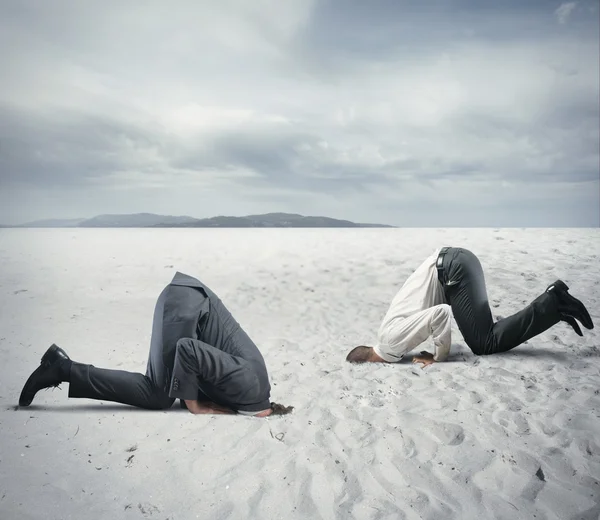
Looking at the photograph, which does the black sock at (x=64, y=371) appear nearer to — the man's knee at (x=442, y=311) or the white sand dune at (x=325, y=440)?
the white sand dune at (x=325, y=440)

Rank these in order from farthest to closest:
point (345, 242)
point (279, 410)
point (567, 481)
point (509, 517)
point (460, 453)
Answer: point (345, 242), point (279, 410), point (460, 453), point (567, 481), point (509, 517)

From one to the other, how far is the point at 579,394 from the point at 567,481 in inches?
47.5

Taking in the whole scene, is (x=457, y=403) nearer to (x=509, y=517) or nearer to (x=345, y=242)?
(x=509, y=517)

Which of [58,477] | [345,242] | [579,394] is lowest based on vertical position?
[58,477]

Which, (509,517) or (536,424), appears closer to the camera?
(509,517)

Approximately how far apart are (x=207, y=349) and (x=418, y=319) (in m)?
1.98

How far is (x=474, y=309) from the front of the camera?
3.88 meters

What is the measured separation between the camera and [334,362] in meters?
4.18

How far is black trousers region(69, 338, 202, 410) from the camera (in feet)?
8.64

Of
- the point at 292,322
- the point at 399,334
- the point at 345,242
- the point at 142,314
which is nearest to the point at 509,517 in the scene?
the point at 399,334

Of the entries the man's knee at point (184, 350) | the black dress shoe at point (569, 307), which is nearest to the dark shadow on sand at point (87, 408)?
→ the man's knee at point (184, 350)

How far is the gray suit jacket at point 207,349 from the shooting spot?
2684mm

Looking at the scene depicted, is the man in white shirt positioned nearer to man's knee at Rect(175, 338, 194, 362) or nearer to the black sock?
man's knee at Rect(175, 338, 194, 362)

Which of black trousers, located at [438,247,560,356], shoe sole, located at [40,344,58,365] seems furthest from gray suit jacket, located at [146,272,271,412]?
black trousers, located at [438,247,560,356]
